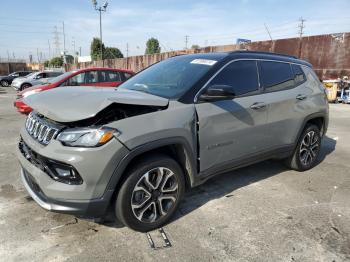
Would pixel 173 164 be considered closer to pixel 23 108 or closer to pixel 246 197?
pixel 246 197

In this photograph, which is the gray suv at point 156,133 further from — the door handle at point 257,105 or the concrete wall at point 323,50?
the concrete wall at point 323,50

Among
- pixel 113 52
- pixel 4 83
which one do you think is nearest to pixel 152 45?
pixel 113 52

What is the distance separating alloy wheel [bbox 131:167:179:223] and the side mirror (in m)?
0.84

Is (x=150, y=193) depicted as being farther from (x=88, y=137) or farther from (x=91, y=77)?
(x=91, y=77)

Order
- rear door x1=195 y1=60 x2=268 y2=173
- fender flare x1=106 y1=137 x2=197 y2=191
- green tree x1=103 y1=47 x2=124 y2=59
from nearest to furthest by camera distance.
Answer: fender flare x1=106 y1=137 x2=197 y2=191 < rear door x1=195 y1=60 x2=268 y2=173 < green tree x1=103 y1=47 x2=124 y2=59

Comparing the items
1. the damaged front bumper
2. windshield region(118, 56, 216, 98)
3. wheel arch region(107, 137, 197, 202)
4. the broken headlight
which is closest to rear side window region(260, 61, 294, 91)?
windshield region(118, 56, 216, 98)

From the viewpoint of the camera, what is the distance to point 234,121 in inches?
138

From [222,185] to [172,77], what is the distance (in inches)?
64.1

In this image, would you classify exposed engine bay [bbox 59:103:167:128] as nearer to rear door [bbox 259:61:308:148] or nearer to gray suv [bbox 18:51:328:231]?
gray suv [bbox 18:51:328:231]

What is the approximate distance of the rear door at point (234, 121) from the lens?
3266mm

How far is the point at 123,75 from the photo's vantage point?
10.4m

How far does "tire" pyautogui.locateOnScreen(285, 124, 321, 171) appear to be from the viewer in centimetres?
470

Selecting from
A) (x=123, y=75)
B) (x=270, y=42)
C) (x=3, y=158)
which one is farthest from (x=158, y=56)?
(x=3, y=158)

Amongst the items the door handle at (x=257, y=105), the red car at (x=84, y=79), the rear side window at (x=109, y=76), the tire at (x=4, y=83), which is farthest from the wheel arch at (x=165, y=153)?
the tire at (x=4, y=83)
